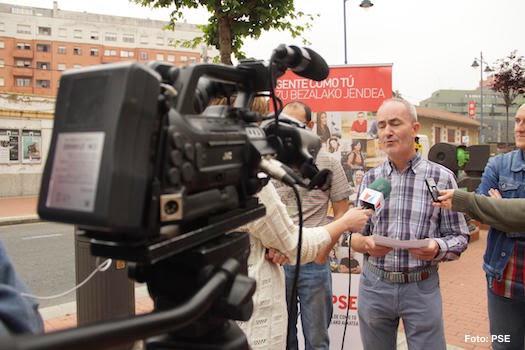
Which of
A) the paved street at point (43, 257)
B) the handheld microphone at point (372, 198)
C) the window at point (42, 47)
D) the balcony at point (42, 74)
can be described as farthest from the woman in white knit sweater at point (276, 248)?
the window at point (42, 47)

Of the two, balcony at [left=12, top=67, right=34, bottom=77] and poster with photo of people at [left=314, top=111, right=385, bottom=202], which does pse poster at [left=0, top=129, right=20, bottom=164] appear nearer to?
poster with photo of people at [left=314, top=111, right=385, bottom=202]

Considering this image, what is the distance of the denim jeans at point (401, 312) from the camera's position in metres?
2.40

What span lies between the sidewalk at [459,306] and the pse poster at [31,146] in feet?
41.3

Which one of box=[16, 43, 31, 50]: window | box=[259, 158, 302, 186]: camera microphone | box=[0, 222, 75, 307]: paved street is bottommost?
box=[0, 222, 75, 307]: paved street

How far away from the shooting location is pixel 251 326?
180cm

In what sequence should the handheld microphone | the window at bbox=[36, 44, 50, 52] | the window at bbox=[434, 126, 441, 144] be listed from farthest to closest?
the window at bbox=[36, 44, 50, 52]
the window at bbox=[434, 126, 441, 144]
the handheld microphone

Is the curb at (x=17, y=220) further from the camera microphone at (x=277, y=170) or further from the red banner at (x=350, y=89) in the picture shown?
the camera microphone at (x=277, y=170)

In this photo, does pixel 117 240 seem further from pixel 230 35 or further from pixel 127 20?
pixel 127 20

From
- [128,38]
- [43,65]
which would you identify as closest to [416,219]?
[43,65]

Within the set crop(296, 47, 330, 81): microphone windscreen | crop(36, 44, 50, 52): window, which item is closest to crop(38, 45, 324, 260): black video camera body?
crop(296, 47, 330, 81): microphone windscreen

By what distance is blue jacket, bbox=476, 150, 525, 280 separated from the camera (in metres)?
2.70

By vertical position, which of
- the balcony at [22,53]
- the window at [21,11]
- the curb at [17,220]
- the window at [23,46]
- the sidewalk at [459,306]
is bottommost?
the sidewalk at [459,306]

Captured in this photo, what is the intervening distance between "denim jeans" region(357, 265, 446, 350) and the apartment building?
49351mm

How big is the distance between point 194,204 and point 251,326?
1.11 m
